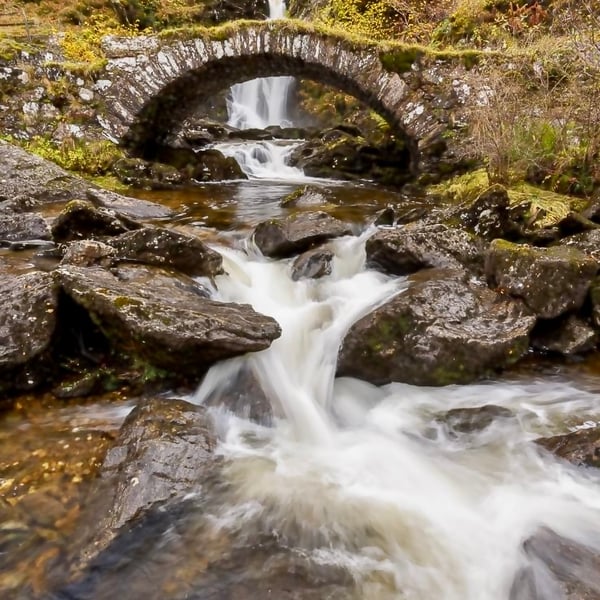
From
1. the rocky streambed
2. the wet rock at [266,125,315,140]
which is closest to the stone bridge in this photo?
the rocky streambed

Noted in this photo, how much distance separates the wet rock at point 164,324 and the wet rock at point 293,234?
188 cm

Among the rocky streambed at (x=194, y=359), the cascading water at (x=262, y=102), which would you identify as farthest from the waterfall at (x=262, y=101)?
the rocky streambed at (x=194, y=359)

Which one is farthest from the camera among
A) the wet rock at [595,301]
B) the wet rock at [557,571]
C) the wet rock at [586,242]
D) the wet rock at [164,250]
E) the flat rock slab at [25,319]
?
the wet rock at [586,242]

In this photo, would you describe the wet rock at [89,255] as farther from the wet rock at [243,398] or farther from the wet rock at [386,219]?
the wet rock at [386,219]

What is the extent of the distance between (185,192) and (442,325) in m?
6.61

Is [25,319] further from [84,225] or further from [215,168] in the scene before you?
[215,168]

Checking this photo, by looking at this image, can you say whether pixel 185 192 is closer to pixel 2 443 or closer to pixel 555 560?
pixel 2 443

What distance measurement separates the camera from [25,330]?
3.37 m

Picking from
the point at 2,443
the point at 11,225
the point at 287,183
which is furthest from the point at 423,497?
the point at 287,183

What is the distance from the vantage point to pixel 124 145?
374 inches

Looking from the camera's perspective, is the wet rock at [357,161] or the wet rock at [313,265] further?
the wet rock at [357,161]

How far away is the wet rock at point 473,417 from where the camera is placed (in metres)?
3.38

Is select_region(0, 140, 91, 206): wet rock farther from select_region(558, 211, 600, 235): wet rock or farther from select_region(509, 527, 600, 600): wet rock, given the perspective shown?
select_region(509, 527, 600, 600): wet rock

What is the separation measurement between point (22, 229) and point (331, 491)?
450 centimetres
